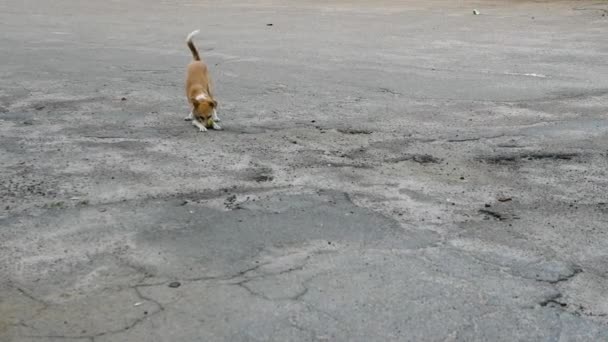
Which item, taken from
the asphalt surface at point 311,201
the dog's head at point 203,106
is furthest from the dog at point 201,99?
the asphalt surface at point 311,201

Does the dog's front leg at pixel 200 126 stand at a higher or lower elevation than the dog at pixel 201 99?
lower

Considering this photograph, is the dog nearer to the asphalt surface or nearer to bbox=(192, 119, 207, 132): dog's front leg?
bbox=(192, 119, 207, 132): dog's front leg

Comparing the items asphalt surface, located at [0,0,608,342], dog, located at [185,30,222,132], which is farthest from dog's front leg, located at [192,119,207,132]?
asphalt surface, located at [0,0,608,342]

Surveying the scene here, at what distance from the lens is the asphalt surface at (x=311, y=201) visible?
379 cm

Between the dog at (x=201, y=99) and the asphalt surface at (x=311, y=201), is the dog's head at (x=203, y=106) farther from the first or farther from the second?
the asphalt surface at (x=311, y=201)

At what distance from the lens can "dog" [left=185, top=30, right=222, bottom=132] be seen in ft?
24.3

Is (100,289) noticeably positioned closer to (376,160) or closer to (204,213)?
(204,213)

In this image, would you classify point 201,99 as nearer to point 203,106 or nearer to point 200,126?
point 203,106

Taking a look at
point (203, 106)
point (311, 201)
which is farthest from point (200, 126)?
point (311, 201)

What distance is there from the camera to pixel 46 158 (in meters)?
6.51

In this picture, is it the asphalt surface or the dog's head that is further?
the dog's head

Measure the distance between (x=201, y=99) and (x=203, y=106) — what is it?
0.31ft

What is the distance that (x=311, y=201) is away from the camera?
5.36 m

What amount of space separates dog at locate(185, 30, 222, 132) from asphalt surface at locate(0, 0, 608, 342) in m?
0.24
